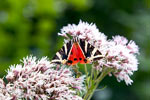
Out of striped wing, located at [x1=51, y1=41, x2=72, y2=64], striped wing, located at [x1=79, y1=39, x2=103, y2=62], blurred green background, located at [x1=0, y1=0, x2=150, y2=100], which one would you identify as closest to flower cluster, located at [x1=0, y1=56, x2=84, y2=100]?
striped wing, located at [x1=51, y1=41, x2=72, y2=64]

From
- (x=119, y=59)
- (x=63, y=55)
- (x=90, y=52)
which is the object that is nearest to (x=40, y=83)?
(x=63, y=55)

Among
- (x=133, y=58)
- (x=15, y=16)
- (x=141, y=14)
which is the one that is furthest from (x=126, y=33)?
(x=133, y=58)

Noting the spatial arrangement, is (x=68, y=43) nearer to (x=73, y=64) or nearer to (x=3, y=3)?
(x=73, y=64)

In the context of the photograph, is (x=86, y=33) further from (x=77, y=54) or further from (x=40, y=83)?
(x=40, y=83)

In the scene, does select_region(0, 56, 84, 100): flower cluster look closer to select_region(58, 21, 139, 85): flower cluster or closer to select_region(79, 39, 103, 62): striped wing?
select_region(79, 39, 103, 62): striped wing

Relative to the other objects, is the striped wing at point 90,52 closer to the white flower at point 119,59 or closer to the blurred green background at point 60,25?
the white flower at point 119,59

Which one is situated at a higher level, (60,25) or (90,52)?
(60,25)
